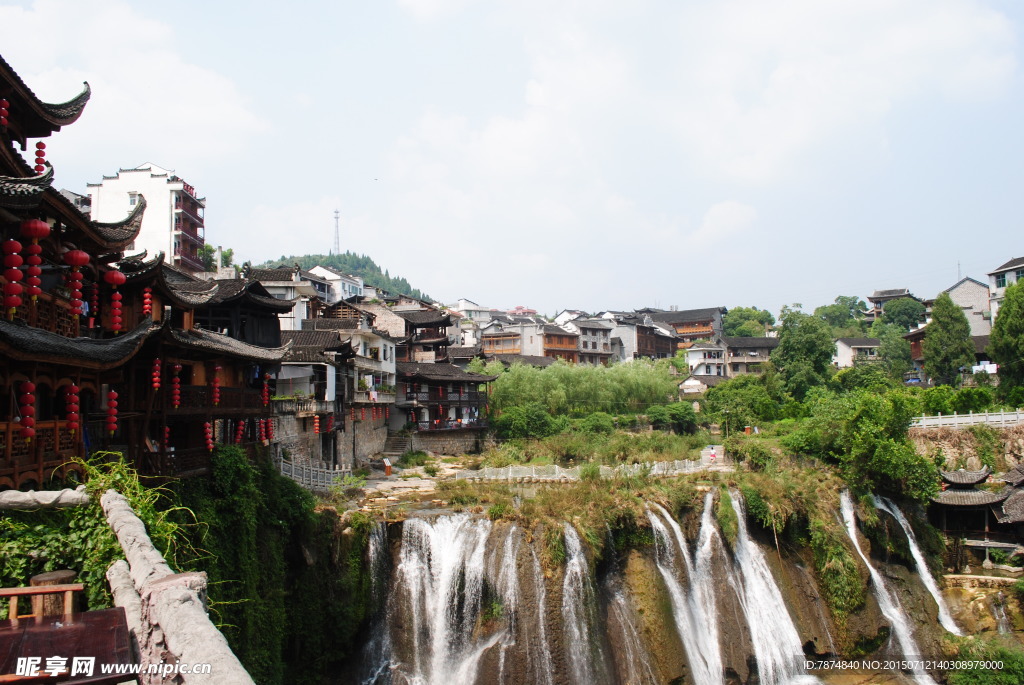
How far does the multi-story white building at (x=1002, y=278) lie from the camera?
58812mm

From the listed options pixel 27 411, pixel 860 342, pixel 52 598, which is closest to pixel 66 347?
pixel 27 411

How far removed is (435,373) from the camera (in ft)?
164

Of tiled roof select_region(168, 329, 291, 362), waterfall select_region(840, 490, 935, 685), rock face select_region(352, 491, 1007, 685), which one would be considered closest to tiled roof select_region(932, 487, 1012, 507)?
waterfall select_region(840, 490, 935, 685)

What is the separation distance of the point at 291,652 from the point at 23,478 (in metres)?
11.8

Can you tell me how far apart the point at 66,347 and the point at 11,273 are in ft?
5.34

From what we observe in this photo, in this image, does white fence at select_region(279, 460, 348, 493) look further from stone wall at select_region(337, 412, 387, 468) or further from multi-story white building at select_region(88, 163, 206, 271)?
multi-story white building at select_region(88, 163, 206, 271)

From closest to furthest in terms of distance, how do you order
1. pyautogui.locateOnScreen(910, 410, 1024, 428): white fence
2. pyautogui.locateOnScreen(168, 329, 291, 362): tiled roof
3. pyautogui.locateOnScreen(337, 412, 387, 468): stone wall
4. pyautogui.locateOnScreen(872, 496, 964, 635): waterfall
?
pyautogui.locateOnScreen(168, 329, 291, 362): tiled roof → pyautogui.locateOnScreen(872, 496, 964, 635): waterfall → pyautogui.locateOnScreen(337, 412, 387, 468): stone wall → pyautogui.locateOnScreen(910, 410, 1024, 428): white fence

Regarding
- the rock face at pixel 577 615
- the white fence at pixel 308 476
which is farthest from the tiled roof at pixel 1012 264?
the white fence at pixel 308 476

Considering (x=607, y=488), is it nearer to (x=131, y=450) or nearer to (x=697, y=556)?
(x=697, y=556)

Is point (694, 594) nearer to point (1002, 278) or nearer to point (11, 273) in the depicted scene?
point (11, 273)

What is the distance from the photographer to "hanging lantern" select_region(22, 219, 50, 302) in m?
13.5

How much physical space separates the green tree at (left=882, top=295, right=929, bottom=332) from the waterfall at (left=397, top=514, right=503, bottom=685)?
99.4 meters

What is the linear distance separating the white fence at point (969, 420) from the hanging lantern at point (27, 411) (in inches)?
1759

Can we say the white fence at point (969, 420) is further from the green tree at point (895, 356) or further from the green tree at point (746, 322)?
the green tree at point (746, 322)
